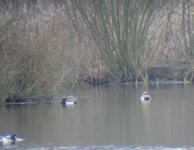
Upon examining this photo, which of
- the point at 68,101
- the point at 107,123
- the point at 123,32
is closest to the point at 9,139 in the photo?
the point at 107,123

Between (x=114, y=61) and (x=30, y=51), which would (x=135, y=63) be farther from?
(x=30, y=51)

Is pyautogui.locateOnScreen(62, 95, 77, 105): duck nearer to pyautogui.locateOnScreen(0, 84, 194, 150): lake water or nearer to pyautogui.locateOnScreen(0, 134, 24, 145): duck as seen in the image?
pyautogui.locateOnScreen(0, 84, 194, 150): lake water

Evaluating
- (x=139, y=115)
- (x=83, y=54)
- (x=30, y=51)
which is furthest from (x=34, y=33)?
(x=83, y=54)

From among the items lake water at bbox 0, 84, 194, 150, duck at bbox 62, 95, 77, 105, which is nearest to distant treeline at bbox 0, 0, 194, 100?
duck at bbox 62, 95, 77, 105

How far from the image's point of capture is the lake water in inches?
631

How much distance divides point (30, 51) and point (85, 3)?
8.82 metres

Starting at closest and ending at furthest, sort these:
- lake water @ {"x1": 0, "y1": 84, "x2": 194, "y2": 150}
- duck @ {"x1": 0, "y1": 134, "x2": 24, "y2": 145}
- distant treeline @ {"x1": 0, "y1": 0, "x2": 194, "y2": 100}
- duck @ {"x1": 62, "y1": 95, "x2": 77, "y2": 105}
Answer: lake water @ {"x1": 0, "y1": 84, "x2": 194, "y2": 150} < duck @ {"x1": 0, "y1": 134, "x2": 24, "y2": 145} < duck @ {"x1": 62, "y1": 95, "x2": 77, "y2": 105} < distant treeline @ {"x1": 0, "y1": 0, "x2": 194, "y2": 100}

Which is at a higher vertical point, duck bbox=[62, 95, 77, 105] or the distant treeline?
the distant treeline

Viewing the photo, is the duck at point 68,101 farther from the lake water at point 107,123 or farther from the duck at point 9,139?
the duck at point 9,139

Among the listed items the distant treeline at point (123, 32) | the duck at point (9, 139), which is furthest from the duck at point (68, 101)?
the duck at point (9, 139)

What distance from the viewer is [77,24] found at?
3184 centimetres

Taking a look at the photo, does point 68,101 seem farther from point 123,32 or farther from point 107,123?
point 123,32

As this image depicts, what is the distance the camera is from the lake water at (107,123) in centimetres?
1603

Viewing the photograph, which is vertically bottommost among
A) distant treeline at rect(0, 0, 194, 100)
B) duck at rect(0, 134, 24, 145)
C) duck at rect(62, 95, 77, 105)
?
duck at rect(0, 134, 24, 145)
